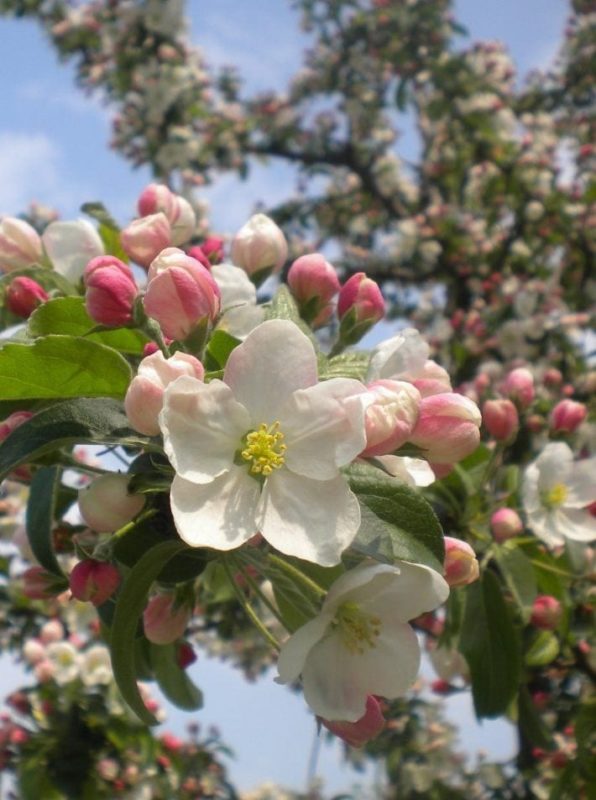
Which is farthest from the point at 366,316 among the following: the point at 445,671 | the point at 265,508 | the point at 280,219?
the point at 280,219

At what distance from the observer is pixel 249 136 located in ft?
22.0

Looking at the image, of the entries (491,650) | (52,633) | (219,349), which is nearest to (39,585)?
(219,349)

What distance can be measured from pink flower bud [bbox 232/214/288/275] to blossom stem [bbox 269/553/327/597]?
0.51 meters

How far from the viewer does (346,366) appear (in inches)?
44.0

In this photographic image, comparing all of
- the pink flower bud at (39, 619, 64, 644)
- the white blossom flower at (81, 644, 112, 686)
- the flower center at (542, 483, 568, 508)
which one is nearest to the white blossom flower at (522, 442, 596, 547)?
the flower center at (542, 483, 568, 508)

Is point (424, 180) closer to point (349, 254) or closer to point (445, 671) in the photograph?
point (349, 254)

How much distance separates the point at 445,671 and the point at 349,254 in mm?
4627

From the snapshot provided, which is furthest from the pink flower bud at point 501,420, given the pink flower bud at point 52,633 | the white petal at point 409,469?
the pink flower bud at point 52,633

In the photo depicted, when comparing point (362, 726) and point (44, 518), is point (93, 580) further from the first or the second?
A: point (362, 726)

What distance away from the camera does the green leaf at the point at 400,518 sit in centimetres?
94

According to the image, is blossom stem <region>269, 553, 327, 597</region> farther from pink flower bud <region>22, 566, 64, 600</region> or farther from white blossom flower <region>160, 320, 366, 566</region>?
pink flower bud <region>22, 566, 64, 600</region>

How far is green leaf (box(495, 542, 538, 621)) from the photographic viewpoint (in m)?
1.53

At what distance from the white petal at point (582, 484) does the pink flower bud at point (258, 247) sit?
2.39ft

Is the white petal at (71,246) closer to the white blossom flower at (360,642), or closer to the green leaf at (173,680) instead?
the green leaf at (173,680)
